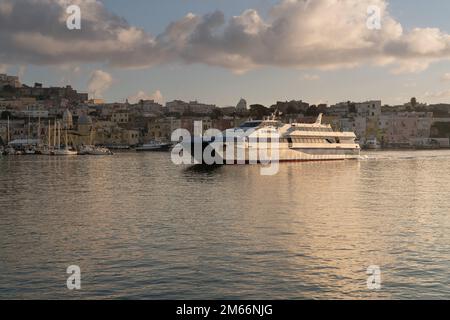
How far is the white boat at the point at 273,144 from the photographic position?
63031 millimetres

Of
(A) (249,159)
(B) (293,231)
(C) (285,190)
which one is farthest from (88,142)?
(B) (293,231)

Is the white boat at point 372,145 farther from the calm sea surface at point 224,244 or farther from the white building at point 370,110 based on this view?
the calm sea surface at point 224,244

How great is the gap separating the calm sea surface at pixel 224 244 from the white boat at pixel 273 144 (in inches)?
1112

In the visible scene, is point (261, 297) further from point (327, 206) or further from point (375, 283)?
point (327, 206)

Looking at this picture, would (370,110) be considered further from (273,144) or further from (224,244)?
(224,244)

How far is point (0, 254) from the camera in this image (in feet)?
57.3

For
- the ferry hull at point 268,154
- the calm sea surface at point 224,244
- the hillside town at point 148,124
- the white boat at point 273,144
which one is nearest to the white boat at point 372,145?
the hillside town at point 148,124

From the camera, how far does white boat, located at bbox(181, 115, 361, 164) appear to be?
207ft

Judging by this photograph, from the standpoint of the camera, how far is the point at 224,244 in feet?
62.1

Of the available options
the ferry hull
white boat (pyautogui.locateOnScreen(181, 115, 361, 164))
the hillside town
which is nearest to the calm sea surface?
the ferry hull

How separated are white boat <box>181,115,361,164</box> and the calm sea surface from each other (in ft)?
92.6

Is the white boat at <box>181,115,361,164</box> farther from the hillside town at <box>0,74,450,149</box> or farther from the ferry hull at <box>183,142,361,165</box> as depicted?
the hillside town at <box>0,74,450,149</box>

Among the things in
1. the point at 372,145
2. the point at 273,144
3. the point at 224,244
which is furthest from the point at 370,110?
the point at 224,244
